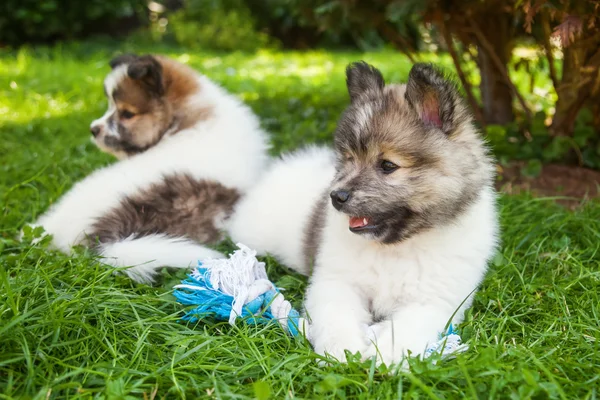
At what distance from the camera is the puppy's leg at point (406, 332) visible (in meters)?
2.32

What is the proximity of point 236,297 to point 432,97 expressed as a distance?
1224mm

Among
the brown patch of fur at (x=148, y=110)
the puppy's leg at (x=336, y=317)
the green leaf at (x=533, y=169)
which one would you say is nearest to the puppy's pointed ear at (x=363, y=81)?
the puppy's leg at (x=336, y=317)

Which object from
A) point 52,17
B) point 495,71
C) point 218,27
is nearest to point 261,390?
point 495,71

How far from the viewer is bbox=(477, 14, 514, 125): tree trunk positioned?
5.01 m

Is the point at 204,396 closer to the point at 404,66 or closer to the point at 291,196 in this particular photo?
the point at 291,196

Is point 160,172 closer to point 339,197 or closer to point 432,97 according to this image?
point 339,197

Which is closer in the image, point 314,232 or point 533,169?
point 314,232

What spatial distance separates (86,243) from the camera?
331 cm

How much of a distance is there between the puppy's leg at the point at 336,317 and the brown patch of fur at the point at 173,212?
104 cm

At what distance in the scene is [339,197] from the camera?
2.46 m

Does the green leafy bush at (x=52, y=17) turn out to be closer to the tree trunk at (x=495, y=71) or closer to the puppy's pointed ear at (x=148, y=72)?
the puppy's pointed ear at (x=148, y=72)

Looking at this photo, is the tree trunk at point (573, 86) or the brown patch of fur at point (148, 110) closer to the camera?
the brown patch of fur at point (148, 110)

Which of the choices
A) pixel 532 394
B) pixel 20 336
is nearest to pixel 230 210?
pixel 20 336

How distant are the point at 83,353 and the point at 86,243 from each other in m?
1.19
